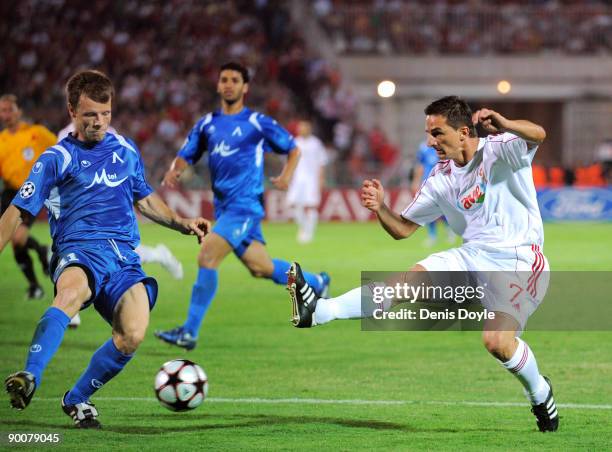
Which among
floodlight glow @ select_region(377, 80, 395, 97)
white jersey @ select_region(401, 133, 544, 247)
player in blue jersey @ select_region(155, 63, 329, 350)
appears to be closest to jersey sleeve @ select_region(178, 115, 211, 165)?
player in blue jersey @ select_region(155, 63, 329, 350)

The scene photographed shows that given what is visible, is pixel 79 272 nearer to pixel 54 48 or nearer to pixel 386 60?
pixel 54 48

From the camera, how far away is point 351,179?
1121 inches

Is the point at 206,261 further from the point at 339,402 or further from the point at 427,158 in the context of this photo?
the point at 427,158

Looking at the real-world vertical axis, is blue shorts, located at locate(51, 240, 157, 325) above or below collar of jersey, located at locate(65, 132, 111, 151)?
below

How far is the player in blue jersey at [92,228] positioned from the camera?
20.9ft

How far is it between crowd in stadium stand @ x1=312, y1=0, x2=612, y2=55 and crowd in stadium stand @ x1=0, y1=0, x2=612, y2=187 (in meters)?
0.06

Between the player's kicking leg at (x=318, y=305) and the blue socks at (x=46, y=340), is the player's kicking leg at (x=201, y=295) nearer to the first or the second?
the player's kicking leg at (x=318, y=305)

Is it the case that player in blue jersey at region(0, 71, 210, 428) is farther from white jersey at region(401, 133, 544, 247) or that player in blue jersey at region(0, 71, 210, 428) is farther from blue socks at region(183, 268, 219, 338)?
blue socks at region(183, 268, 219, 338)

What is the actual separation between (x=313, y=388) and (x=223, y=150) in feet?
9.80

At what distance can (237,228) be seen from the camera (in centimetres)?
1043

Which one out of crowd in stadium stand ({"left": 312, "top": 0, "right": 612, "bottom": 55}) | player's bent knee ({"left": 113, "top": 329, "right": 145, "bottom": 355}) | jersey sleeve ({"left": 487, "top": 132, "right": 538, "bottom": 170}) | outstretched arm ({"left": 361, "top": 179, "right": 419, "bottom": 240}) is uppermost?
crowd in stadium stand ({"left": 312, "top": 0, "right": 612, "bottom": 55})

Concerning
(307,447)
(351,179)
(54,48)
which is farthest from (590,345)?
(54,48)

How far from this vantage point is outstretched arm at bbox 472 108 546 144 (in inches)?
240

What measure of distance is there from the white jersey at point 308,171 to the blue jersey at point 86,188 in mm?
17142
